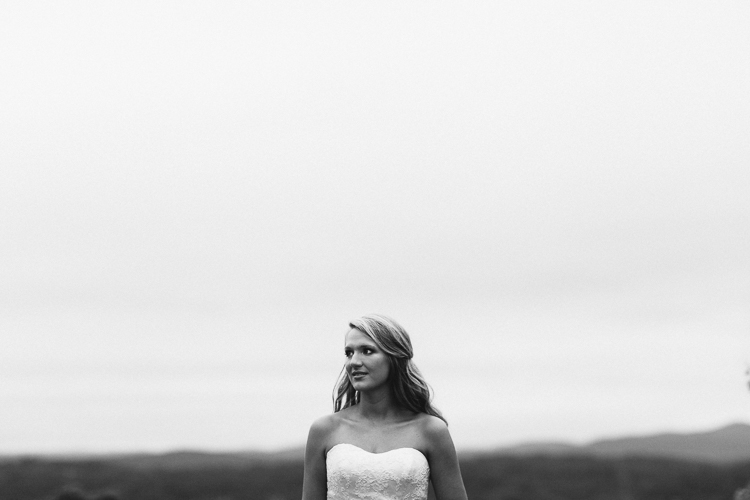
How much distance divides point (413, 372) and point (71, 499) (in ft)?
82.3

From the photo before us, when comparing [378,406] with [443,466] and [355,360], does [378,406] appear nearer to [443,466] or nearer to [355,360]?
[355,360]

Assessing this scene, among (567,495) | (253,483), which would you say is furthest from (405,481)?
(567,495)

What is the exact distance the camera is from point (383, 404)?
891 cm

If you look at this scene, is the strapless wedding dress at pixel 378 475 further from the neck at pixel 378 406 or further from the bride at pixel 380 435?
the neck at pixel 378 406

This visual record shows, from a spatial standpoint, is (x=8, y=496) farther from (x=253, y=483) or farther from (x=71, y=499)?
(x=253, y=483)

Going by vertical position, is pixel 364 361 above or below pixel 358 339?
below

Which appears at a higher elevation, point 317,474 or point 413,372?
point 413,372

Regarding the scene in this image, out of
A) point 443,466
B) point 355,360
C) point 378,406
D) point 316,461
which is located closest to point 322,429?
point 316,461

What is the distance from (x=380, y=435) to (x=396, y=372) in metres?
0.50

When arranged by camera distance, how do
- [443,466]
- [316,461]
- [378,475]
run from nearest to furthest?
1. [378,475]
2. [443,466]
3. [316,461]

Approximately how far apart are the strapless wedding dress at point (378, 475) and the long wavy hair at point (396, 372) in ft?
1.46

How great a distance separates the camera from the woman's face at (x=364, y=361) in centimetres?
857

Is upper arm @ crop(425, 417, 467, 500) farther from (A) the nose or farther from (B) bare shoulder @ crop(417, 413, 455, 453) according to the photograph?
(A) the nose

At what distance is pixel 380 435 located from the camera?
880cm
